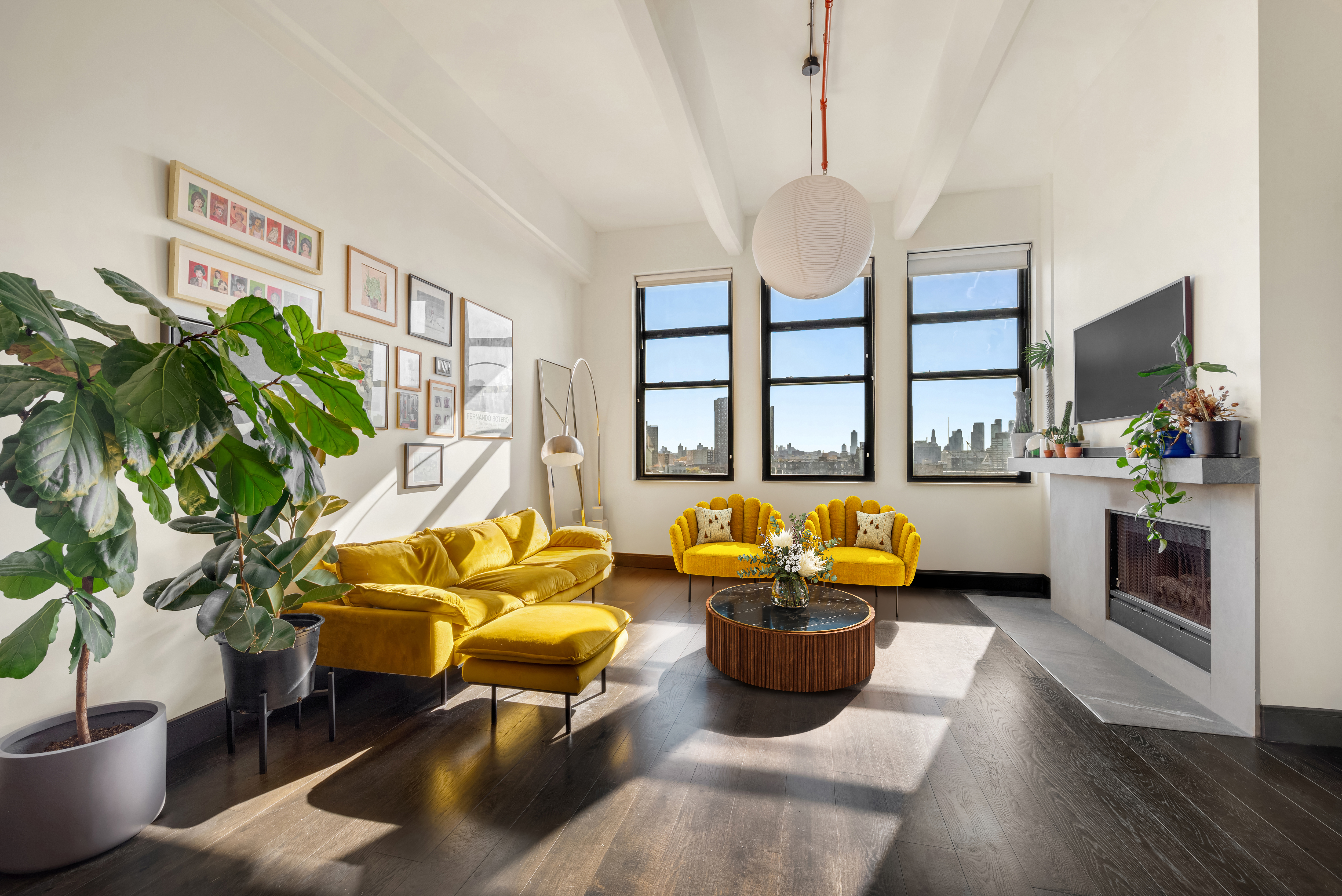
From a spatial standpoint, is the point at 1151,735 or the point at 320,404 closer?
the point at 1151,735

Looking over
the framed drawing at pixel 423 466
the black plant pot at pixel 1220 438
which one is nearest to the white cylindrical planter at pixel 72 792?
the framed drawing at pixel 423 466

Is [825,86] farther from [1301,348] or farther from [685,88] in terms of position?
[1301,348]

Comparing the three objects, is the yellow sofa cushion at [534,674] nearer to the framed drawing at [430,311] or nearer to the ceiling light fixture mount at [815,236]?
the ceiling light fixture mount at [815,236]

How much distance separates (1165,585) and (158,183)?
5.31m

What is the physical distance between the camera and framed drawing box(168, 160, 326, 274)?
2.40 metres

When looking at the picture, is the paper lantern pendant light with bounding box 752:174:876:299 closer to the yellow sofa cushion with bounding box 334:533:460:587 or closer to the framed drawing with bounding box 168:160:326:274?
the framed drawing with bounding box 168:160:326:274

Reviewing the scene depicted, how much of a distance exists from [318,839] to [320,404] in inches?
75.6

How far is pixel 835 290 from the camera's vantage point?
3014mm

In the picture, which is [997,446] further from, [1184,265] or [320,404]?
[320,404]

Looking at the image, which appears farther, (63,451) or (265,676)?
(265,676)

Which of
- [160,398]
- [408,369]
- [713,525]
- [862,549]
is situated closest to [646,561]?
[713,525]

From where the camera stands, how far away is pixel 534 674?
255 cm

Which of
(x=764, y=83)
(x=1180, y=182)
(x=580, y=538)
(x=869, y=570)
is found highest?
(x=764, y=83)

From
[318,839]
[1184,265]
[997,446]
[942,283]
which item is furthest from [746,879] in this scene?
[942,283]
